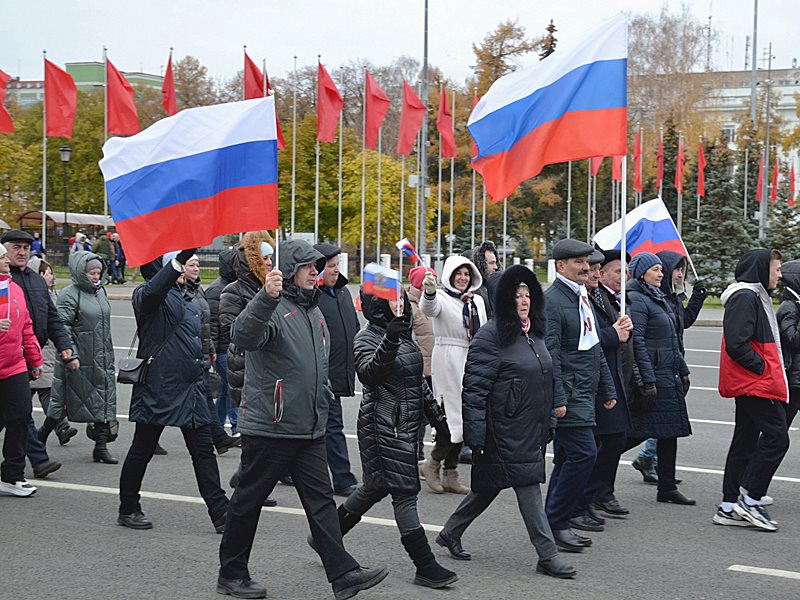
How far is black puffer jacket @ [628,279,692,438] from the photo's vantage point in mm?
7941

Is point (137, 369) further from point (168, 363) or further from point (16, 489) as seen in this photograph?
point (16, 489)

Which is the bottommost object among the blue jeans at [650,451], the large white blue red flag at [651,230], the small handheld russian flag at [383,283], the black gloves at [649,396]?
the blue jeans at [650,451]

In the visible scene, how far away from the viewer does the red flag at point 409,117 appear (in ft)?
98.4

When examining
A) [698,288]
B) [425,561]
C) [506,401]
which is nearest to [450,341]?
[506,401]

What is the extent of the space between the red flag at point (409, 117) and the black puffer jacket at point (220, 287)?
20.5 m

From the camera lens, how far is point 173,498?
7.87m

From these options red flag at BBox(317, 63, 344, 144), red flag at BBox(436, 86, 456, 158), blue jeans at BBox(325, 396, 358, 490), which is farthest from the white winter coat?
red flag at BBox(436, 86, 456, 158)

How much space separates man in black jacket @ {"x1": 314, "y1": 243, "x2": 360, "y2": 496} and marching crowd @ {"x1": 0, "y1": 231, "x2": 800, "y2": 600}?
17 mm

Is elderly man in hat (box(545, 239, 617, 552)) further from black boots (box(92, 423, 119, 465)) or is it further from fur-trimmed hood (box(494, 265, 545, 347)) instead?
black boots (box(92, 423, 119, 465))

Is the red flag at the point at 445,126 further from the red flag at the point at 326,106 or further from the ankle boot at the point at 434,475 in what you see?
the ankle boot at the point at 434,475

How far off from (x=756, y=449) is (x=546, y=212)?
5029 cm

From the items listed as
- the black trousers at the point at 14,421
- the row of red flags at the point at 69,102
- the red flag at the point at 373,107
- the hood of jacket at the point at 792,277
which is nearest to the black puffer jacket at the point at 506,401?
the hood of jacket at the point at 792,277

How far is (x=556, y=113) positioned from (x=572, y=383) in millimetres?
2130

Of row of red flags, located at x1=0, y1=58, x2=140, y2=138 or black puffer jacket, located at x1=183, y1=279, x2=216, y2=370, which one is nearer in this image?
black puffer jacket, located at x1=183, y1=279, x2=216, y2=370
